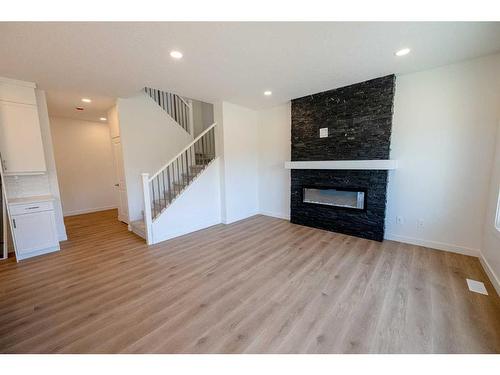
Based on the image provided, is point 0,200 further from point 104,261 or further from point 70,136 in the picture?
point 70,136

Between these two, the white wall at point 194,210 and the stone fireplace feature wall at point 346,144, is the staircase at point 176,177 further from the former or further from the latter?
the stone fireplace feature wall at point 346,144

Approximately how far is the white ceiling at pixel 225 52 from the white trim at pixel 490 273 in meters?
2.58

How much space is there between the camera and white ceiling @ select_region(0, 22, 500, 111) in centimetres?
188

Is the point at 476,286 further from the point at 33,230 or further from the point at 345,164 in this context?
the point at 33,230

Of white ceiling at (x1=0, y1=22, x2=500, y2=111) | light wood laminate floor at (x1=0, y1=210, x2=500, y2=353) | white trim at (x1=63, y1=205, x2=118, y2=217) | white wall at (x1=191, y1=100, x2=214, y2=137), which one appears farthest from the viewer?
white wall at (x1=191, y1=100, x2=214, y2=137)

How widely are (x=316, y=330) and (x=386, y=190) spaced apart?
8.58 ft

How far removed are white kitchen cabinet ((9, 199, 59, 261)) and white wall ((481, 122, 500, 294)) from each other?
5920mm

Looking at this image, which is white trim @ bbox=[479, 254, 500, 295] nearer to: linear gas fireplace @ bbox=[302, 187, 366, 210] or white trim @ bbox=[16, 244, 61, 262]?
linear gas fireplace @ bbox=[302, 187, 366, 210]

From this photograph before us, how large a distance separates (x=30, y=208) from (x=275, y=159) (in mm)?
4547

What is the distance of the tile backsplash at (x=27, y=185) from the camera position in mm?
3260

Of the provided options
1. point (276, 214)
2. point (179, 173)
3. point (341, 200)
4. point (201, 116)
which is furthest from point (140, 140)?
point (341, 200)

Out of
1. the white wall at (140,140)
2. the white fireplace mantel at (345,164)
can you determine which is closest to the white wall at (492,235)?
the white fireplace mantel at (345,164)

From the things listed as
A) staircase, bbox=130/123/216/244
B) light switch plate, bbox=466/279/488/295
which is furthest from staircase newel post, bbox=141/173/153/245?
light switch plate, bbox=466/279/488/295

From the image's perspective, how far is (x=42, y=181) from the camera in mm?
3525
